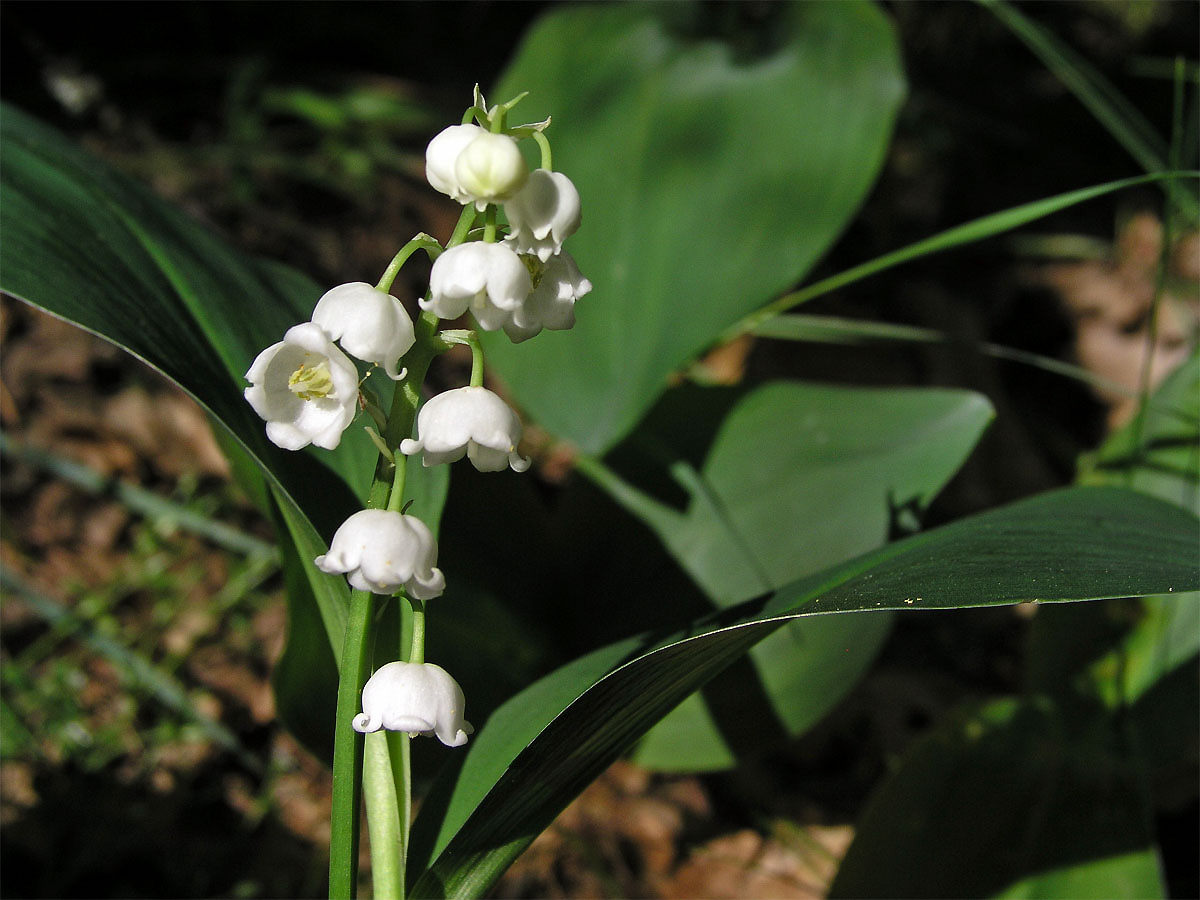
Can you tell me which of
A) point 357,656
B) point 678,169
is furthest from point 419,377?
point 678,169

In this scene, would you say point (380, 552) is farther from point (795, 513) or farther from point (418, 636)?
point (795, 513)

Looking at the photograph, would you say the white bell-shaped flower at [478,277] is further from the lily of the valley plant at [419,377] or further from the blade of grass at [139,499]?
the blade of grass at [139,499]

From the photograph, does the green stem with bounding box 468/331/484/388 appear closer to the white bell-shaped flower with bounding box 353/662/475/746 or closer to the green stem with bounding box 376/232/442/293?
the green stem with bounding box 376/232/442/293

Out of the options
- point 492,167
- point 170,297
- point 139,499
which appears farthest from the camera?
point 139,499

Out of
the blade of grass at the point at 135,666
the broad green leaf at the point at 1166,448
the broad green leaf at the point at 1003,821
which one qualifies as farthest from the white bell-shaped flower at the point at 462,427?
the blade of grass at the point at 135,666

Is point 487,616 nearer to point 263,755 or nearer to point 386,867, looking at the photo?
point 386,867

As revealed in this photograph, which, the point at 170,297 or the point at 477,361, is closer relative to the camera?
the point at 477,361

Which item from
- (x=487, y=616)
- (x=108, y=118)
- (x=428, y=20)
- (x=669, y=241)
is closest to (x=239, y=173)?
(x=108, y=118)
